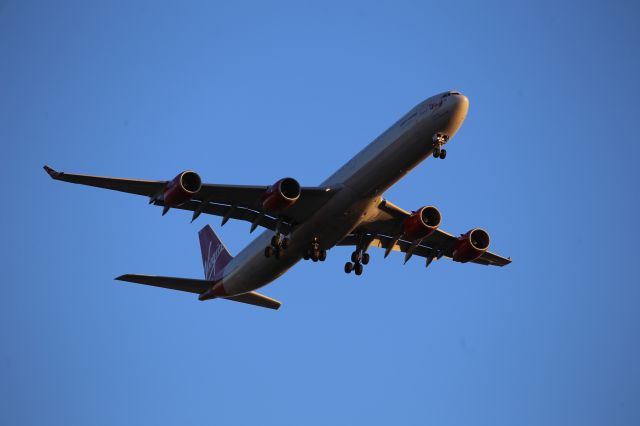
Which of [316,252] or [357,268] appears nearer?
[316,252]

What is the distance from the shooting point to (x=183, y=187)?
126ft

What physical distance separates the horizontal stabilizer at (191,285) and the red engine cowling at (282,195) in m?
8.43

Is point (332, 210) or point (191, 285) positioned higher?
point (332, 210)

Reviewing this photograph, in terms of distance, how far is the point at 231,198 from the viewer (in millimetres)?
42062

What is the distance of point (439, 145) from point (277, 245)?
9.43 meters

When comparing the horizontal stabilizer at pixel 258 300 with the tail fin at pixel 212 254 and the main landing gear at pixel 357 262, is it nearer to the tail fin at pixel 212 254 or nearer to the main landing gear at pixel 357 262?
the tail fin at pixel 212 254

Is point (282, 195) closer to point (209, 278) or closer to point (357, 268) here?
point (357, 268)

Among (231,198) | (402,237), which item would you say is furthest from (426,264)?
(231,198)

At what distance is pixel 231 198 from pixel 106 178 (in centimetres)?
613

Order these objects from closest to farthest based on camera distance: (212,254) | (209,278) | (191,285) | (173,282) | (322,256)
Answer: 1. (322,256)
2. (173,282)
3. (191,285)
4. (209,278)
5. (212,254)

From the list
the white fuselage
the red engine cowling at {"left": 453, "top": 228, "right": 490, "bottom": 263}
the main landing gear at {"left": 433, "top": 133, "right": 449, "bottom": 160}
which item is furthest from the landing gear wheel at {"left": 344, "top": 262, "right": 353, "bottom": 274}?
the main landing gear at {"left": 433, "top": 133, "right": 449, "bottom": 160}

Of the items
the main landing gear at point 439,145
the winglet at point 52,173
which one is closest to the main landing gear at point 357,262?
the main landing gear at point 439,145

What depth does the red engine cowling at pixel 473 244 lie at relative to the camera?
1839 inches

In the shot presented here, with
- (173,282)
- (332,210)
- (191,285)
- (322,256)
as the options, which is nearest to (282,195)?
(332,210)
